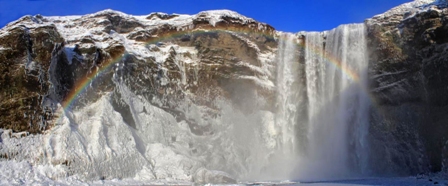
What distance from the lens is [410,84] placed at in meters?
38.3

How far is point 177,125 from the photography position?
38.6 m

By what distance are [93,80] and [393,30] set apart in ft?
82.2

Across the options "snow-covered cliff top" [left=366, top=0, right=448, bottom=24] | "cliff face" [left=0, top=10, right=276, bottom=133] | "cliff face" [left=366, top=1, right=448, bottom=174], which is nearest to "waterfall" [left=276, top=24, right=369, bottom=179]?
"cliff face" [left=366, top=1, right=448, bottom=174]

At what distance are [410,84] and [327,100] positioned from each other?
721 cm

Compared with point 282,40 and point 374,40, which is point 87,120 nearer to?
point 282,40

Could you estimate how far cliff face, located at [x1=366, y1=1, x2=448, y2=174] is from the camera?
3659cm

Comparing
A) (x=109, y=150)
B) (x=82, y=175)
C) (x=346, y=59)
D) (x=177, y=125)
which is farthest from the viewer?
(x=346, y=59)

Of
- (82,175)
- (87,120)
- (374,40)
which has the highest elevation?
(374,40)

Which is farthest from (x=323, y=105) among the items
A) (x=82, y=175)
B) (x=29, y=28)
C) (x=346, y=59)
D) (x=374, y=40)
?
(x=29, y=28)

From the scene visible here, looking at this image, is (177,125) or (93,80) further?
(177,125)

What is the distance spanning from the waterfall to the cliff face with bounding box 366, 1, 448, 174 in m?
1.37

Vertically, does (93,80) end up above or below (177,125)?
above

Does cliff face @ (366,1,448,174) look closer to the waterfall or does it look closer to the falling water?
the waterfall

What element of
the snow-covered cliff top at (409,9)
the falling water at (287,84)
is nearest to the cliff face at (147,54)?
the falling water at (287,84)
